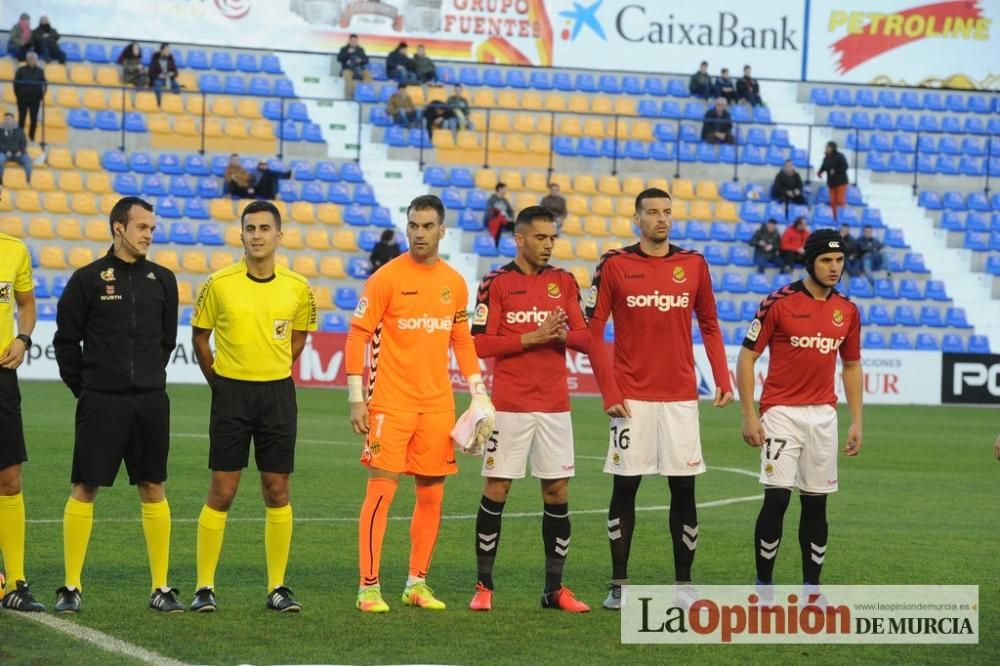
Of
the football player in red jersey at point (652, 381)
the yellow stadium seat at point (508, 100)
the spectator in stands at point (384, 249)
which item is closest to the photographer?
the football player in red jersey at point (652, 381)

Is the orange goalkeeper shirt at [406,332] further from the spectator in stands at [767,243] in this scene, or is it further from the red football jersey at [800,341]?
the spectator in stands at [767,243]

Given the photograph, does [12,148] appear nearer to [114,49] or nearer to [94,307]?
[114,49]

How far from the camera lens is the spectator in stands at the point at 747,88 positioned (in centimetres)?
3509

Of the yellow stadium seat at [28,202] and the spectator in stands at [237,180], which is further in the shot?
the spectator in stands at [237,180]

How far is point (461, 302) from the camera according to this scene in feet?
28.8

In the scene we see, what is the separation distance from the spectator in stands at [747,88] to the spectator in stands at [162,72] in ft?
40.3

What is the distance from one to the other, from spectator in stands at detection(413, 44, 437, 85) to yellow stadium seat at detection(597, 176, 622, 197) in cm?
429

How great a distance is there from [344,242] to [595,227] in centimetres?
518

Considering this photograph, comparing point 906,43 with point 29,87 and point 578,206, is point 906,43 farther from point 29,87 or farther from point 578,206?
point 29,87

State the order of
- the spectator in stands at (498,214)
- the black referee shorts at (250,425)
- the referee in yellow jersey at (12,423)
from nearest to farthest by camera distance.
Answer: the referee in yellow jersey at (12,423), the black referee shorts at (250,425), the spectator in stands at (498,214)

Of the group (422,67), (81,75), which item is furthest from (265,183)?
(81,75)

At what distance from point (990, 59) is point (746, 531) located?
2965 centimetres

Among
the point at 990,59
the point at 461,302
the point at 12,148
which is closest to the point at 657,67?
the point at 990,59

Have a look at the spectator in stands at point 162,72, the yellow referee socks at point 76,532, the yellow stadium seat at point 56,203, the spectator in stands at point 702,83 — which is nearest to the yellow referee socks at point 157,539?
the yellow referee socks at point 76,532
